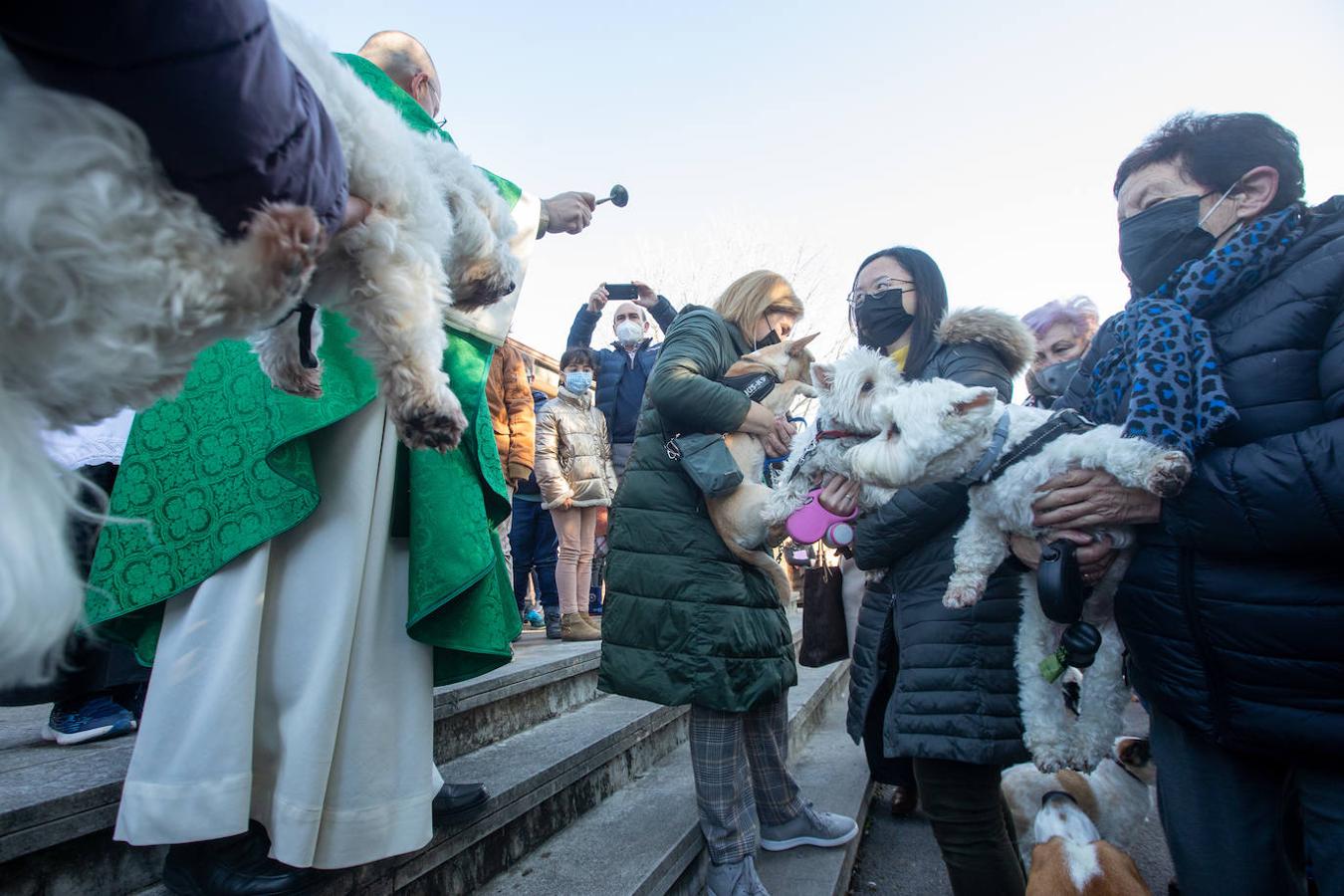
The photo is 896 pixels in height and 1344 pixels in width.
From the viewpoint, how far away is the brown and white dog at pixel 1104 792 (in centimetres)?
278

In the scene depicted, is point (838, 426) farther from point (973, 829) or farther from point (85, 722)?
point (85, 722)

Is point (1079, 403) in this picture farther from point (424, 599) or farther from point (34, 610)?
point (34, 610)

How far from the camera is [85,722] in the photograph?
2014 millimetres

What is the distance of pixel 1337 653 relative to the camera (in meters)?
1.26

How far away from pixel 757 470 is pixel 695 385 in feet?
→ 1.42

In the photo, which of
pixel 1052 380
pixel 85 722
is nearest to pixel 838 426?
pixel 85 722

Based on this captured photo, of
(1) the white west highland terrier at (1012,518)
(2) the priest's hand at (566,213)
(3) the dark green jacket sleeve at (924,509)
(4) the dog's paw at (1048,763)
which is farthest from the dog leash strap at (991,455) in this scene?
(2) the priest's hand at (566,213)

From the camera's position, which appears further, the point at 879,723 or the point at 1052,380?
the point at 1052,380

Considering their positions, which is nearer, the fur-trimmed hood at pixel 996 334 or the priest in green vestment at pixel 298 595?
the priest in green vestment at pixel 298 595

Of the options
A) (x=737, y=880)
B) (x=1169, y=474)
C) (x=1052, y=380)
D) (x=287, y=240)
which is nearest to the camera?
(x=287, y=240)

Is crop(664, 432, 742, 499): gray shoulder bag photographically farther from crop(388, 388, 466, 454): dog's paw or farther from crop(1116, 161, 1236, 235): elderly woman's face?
crop(388, 388, 466, 454): dog's paw

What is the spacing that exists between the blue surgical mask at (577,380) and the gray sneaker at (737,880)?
166 inches

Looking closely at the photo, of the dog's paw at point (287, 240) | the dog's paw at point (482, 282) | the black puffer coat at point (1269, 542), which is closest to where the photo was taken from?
the dog's paw at point (287, 240)

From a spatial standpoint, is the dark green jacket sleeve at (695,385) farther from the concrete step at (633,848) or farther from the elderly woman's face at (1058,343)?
the elderly woman's face at (1058,343)
